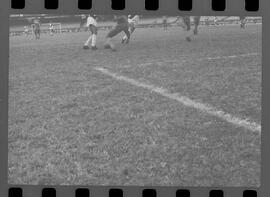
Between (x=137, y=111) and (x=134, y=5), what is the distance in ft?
4.08

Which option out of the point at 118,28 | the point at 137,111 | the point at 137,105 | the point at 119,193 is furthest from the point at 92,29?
the point at 119,193

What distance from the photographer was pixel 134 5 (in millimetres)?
4055

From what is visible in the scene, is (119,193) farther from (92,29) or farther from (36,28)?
(36,28)

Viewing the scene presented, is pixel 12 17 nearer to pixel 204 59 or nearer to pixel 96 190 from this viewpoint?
pixel 96 190

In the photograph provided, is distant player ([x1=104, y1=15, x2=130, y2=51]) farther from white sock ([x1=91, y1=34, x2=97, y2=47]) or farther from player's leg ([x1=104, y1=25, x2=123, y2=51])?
white sock ([x1=91, y1=34, x2=97, y2=47])

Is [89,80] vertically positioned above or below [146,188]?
above

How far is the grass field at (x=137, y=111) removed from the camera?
3.95 metres

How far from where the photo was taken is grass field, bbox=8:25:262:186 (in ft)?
13.0

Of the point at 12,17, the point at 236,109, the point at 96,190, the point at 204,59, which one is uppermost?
the point at 12,17

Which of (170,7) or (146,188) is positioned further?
(170,7)

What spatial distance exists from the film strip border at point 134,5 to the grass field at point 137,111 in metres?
1.03

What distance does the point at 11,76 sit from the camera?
5.49m

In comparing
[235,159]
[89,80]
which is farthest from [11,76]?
[235,159]

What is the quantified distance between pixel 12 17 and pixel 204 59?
2.75m
